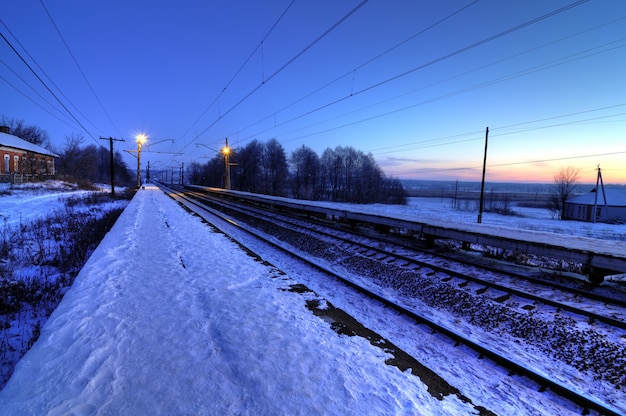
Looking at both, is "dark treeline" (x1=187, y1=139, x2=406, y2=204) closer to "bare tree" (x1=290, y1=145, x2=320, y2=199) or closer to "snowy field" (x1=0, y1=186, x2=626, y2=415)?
"bare tree" (x1=290, y1=145, x2=320, y2=199)

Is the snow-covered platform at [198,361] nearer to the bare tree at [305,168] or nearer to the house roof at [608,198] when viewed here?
the house roof at [608,198]

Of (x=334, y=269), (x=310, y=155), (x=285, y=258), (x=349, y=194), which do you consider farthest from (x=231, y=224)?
(x=310, y=155)

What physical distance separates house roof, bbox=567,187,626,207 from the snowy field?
71229 millimetres

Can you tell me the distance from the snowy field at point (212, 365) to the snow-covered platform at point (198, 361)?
0.04 feet

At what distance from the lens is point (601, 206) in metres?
56.8

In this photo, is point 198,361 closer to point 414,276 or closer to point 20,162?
point 414,276

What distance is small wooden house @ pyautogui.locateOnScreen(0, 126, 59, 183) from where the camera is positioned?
129 feet

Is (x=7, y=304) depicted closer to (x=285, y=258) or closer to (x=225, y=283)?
(x=225, y=283)

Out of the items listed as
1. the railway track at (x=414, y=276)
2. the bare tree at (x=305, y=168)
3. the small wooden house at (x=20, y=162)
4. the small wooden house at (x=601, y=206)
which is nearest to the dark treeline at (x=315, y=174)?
the bare tree at (x=305, y=168)

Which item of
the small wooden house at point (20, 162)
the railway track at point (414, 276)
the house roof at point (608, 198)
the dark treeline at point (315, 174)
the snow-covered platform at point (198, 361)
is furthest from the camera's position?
the dark treeline at point (315, 174)

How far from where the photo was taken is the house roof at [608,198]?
2230 inches

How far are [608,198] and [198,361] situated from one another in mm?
77555

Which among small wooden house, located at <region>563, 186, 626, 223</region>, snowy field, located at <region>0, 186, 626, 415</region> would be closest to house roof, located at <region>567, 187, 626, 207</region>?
small wooden house, located at <region>563, 186, 626, 223</region>

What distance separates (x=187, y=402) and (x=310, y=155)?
329ft
